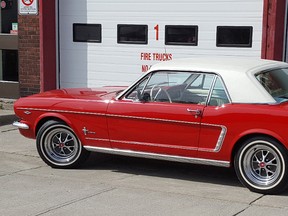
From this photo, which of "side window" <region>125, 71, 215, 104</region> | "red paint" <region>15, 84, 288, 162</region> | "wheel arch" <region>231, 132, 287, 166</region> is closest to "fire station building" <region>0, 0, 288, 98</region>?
"side window" <region>125, 71, 215, 104</region>

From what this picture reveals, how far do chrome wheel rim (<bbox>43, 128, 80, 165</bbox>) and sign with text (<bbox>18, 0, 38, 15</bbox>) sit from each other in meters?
4.97

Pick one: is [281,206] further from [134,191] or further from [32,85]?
[32,85]

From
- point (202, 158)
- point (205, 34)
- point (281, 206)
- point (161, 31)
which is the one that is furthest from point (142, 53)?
point (281, 206)

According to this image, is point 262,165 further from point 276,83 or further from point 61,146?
point 61,146

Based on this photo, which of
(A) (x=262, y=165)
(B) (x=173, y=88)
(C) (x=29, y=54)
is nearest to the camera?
(A) (x=262, y=165)

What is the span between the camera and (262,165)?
20.2 feet

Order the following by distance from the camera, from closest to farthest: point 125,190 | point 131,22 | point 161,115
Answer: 1. point 125,190
2. point 161,115
3. point 131,22

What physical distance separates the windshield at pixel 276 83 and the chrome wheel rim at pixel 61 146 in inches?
98.2

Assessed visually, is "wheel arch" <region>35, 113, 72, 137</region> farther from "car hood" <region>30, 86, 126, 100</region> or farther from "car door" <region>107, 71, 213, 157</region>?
"car door" <region>107, 71, 213, 157</region>

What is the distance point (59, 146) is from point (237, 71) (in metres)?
2.56

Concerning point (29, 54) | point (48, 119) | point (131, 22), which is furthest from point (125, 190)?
point (29, 54)

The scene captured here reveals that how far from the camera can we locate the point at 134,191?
632 centimetres

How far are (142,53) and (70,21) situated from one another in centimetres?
182

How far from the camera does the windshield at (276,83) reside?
6.39 meters
